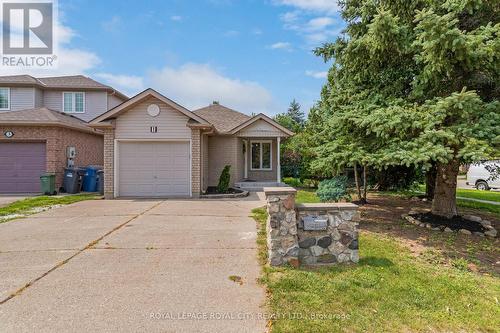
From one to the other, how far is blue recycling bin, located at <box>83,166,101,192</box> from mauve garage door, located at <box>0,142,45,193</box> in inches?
69.4

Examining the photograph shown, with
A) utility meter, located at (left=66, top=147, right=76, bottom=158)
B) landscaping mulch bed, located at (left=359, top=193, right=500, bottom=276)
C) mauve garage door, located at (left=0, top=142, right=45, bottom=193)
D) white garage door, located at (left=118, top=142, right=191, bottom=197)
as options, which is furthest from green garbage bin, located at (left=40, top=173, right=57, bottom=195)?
landscaping mulch bed, located at (left=359, top=193, right=500, bottom=276)

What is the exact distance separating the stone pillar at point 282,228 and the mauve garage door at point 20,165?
13589mm

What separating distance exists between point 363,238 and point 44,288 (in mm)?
5455

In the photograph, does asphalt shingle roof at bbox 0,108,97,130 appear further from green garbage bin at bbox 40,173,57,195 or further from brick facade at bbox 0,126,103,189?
green garbage bin at bbox 40,173,57,195

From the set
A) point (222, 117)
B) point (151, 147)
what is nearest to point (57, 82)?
point (222, 117)

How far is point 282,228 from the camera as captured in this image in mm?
4441

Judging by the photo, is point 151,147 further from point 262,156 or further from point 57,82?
point 57,82

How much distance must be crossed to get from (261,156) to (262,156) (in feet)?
0.20

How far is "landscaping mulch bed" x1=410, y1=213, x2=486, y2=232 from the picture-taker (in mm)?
7459

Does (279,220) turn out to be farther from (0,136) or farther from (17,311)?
(0,136)

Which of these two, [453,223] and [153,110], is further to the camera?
[153,110]

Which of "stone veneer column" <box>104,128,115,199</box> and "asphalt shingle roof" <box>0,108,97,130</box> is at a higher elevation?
"asphalt shingle roof" <box>0,108,97,130</box>

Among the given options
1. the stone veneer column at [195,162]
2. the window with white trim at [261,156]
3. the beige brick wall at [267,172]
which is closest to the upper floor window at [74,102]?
the beige brick wall at [267,172]

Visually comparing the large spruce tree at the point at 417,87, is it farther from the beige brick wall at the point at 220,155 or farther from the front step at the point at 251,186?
the beige brick wall at the point at 220,155
